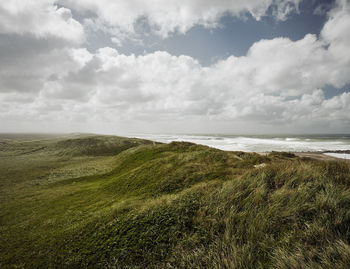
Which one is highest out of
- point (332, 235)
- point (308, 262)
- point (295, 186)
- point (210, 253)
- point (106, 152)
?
point (295, 186)

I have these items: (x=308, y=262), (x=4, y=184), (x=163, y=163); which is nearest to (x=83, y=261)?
(x=308, y=262)

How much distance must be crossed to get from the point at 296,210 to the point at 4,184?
905 inches

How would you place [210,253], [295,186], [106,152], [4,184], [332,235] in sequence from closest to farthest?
A: [332,235]
[210,253]
[295,186]
[4,184]
[106,152]

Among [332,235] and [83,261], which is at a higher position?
[332,235]

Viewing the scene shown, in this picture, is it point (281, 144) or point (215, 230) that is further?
point (281, 144)

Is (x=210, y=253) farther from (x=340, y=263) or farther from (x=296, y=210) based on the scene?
(x=296, y=210)

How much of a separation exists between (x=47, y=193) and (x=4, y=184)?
24.5ft

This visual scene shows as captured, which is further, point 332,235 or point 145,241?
point 145,241

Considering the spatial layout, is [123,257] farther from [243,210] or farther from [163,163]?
[163,163]

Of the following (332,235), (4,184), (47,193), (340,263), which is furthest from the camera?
(4,184)

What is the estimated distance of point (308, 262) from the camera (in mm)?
2645

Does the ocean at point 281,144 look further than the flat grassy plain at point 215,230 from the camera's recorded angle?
Yes

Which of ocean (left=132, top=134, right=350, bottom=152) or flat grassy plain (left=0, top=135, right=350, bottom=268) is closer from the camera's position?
flat grassy plain (left=0, top=135, right=350, bottom=268)

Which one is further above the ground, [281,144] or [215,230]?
[215,230]
